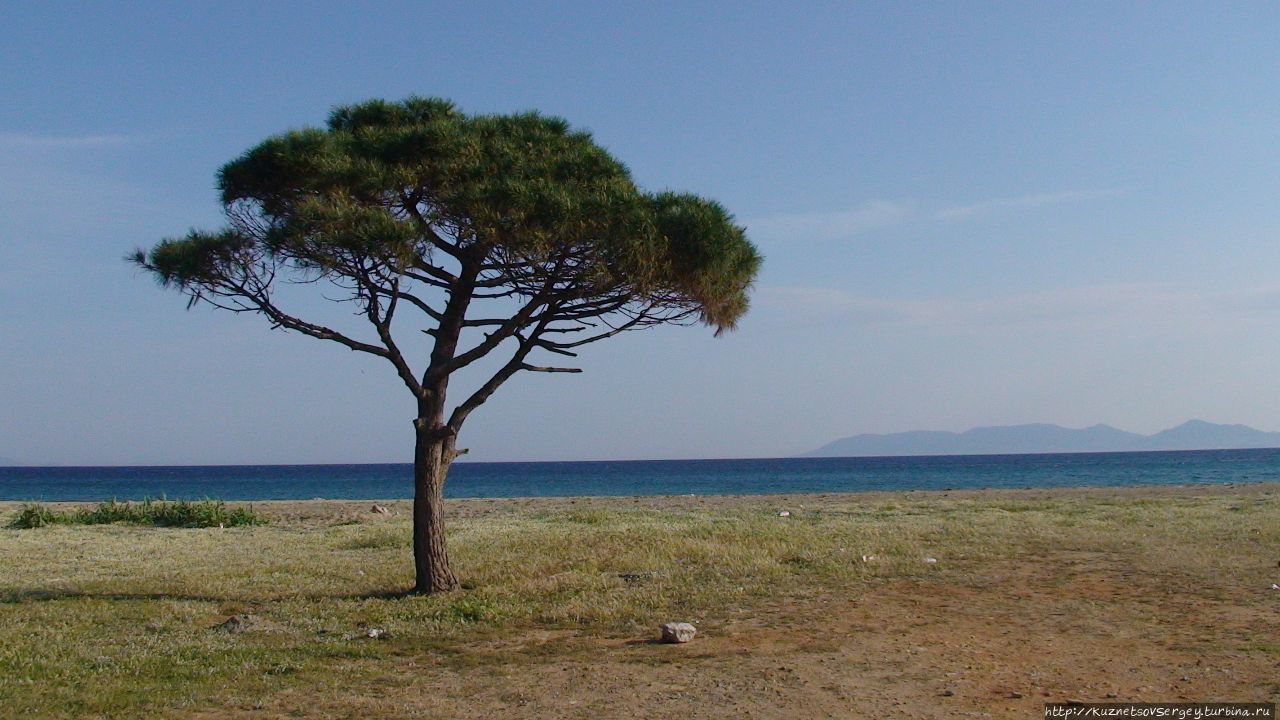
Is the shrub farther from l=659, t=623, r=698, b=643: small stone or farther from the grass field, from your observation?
l=659, t=623, r=698, b=643: small stone

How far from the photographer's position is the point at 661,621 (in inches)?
432

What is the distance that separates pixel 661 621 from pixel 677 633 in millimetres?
1242

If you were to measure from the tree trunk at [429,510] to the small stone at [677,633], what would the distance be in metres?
4.09

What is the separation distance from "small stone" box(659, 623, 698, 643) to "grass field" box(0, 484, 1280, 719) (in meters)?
0.17

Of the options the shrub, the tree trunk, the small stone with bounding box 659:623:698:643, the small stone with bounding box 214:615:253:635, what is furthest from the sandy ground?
the shrub

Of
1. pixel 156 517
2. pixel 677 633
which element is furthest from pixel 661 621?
pixel 156 517

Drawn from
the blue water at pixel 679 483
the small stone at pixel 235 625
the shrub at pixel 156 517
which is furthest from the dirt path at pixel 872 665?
the blue water at pixel 679 483

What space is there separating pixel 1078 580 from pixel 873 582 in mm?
2721

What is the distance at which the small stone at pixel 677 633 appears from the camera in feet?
32.0

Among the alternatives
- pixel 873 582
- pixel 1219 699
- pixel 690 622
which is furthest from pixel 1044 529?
pixel 1219 699

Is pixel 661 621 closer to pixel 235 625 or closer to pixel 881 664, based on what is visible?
pixel 881 664

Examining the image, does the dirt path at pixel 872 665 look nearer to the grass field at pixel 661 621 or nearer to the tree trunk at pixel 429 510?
the grass field at pixel 661 621

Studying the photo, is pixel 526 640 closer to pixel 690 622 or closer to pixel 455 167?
pixel 690 622

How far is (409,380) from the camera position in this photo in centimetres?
1306
